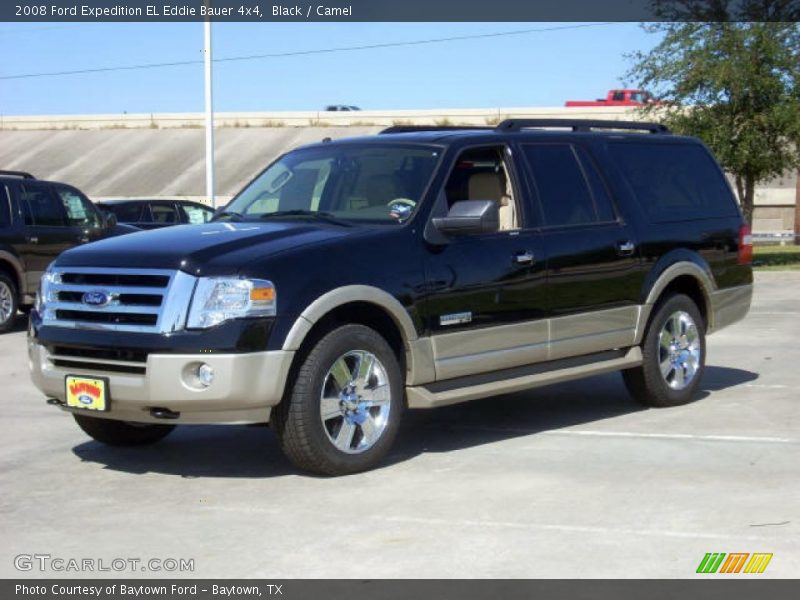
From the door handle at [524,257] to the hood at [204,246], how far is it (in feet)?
3.89

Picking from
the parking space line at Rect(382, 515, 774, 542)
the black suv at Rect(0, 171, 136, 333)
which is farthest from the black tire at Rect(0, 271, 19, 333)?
the parking space line at Rect(382, 515, 774, 542)

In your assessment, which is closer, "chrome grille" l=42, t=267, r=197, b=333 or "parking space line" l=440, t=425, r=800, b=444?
"chrome grille" l=42, t=267, r=197, b=333

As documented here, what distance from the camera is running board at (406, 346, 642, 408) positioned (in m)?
7.51

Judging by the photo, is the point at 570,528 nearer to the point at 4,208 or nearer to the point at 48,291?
the point at 48,291

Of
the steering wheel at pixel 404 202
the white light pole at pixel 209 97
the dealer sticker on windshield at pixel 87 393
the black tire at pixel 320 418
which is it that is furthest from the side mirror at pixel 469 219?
the white light pole at pixel 209 97

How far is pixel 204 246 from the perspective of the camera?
6910 millimetres

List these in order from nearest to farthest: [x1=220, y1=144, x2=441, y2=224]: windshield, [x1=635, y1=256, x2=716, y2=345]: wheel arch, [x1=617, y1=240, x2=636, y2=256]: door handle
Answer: [x1=220, y1=144, x2=441, y2=224]: windshield, [x1=617, y1=240, x2=636, y2=256]: door handle, [x1=635, y1=256, x2=716, y2=345]: wheel arch

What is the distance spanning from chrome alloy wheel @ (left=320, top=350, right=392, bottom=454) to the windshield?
984mm

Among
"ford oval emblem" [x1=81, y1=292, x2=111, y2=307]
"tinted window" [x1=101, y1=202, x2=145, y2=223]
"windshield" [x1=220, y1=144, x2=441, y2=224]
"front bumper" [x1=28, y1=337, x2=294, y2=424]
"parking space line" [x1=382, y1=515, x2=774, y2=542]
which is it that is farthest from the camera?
"tinted window" [x1=101, y1=202, x2=145, y2=223]

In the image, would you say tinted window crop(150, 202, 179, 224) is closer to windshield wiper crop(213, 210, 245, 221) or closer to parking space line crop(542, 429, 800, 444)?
windshield wiper crop(213, 210, 245, 221)

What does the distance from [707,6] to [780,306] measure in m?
13.4

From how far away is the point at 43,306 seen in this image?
289 inches

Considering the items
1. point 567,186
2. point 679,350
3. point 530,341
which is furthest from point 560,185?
point 679,350

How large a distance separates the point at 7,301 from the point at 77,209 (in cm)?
186
